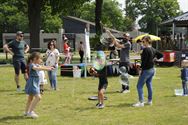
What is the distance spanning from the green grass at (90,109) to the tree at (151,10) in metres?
94.0

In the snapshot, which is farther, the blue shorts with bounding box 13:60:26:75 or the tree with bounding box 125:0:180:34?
the tree with bounding box 125:0:180:34

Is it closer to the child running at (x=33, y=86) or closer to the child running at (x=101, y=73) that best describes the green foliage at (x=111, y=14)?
the child running at (x=101, y=73)

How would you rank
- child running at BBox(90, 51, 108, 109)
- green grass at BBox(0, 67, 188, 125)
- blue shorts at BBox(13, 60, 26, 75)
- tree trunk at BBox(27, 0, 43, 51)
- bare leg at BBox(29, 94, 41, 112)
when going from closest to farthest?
green grass at BBox(0, 67, 188, 125)
bare leg at BBox(29, 94, 41, 112)
child running at BBox(90, 51, 108, 109)
blue shorts at BBox(13, 60, 26, 75)
tree trunk at BBox(27, 0, 43, 51)

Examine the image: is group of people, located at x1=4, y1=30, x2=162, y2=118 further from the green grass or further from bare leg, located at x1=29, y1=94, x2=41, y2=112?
the green grass

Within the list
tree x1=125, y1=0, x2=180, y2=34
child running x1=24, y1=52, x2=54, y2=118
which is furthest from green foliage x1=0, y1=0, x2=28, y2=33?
child running x1=24, y1=52, x2=54, y2=118

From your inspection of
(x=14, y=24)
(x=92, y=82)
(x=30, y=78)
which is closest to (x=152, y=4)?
(x=14, y=24)

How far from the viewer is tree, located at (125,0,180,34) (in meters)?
109

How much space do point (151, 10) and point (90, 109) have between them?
101 meters

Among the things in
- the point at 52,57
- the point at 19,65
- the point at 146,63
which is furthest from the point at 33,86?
the point at 52,57

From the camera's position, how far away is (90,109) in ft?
36.7

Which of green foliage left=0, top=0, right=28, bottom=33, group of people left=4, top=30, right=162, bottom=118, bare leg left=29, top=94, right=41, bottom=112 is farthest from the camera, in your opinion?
green foliage left=0, top=0, right=28, bottom=33

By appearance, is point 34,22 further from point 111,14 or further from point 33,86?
point 111,14

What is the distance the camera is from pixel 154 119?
980 cm

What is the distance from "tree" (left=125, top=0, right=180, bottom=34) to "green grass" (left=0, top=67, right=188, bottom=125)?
3699 inches
